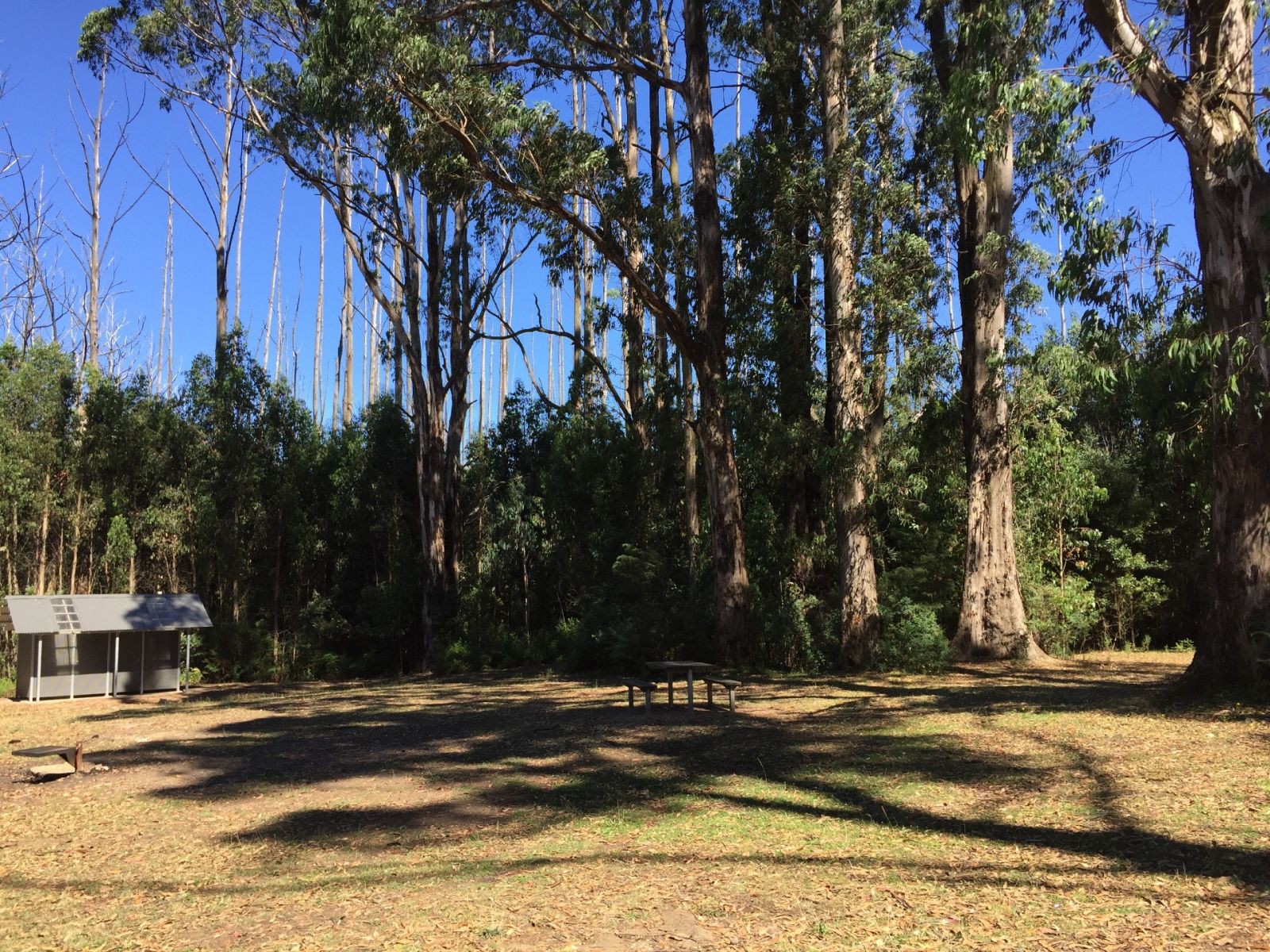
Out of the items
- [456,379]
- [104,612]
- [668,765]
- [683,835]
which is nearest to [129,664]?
[104,612]

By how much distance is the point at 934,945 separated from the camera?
386 centimetres

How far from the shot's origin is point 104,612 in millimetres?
16906

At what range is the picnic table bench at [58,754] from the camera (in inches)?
327

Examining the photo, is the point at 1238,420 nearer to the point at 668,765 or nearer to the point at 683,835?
Result: the point at 668,765

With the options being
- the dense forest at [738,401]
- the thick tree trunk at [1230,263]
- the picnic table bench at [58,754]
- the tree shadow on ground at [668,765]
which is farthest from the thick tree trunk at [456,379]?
the thick tree trunk at [1230,263]

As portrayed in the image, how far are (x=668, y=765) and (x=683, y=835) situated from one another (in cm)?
230

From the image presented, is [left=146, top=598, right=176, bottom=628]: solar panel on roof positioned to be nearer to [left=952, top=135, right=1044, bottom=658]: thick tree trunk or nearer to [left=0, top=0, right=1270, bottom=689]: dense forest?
[left=0, top=0, right=1270, bottom=689]: dense forest

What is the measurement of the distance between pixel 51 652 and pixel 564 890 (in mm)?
15479

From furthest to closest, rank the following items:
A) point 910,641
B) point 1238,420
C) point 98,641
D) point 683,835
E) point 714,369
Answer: point 98,641 < point 714,369 < point 910,641 < point 1238,420 < point 683,835

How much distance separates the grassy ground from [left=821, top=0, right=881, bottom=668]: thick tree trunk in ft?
13.4

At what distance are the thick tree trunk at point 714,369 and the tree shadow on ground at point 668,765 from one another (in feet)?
8.34

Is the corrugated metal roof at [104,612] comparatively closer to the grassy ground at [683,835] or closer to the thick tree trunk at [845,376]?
the grassy ground at [683,835]

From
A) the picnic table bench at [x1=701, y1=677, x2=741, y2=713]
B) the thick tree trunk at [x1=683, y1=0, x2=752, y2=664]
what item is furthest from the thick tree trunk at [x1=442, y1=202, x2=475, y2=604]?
the picnic table bench at [x1=701, y1=677, x2=741, y2=713]

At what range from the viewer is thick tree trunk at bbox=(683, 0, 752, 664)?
15.7m
